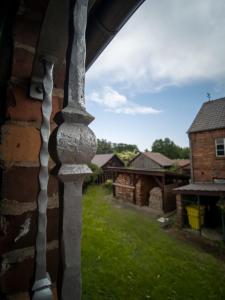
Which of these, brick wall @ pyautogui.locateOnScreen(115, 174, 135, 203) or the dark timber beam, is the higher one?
the dark timber beam

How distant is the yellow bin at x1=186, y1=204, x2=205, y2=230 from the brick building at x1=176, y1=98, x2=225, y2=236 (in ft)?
2.68

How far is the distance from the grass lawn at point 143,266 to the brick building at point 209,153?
3653mm

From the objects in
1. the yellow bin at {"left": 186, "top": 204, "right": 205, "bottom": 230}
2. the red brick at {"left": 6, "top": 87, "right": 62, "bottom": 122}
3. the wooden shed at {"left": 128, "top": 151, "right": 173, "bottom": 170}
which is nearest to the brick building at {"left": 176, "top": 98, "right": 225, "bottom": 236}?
the yellow bin at {"left": 186, "top": 204, "right": 205, "bottom": 230}

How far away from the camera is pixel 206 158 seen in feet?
42.3

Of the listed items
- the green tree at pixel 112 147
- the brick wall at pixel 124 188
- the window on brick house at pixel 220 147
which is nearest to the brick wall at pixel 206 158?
the window on brick house at pixel 220 147

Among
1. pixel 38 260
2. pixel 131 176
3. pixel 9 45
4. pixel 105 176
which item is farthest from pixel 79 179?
pixel 105 176

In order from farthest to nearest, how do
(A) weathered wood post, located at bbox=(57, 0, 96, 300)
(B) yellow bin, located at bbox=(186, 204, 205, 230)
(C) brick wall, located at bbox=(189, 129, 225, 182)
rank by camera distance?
(C) brick wall, located at bbox=(189, 129, 225, 182), (B) yellow bin, located at bbox=(186, 204, 205, 230), (A) weathered wood post, located at bbox=(57, 0, 96, 300)

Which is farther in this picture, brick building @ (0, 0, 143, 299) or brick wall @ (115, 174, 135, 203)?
brick wall @ (115, 174, 135, 203)

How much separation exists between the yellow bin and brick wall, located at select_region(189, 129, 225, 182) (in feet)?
12.0

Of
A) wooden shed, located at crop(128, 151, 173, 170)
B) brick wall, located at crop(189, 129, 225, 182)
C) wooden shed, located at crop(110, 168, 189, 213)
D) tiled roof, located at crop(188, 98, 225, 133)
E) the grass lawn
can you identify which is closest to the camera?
the grass lawn

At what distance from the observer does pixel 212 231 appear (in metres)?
9.28

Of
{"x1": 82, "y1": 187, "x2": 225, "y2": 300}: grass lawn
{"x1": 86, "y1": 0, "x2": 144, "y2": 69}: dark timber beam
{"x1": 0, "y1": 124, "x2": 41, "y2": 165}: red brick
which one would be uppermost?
{"x1": 86, "y1": 0, "x2": 144, "y2": 69}: dark timber beam

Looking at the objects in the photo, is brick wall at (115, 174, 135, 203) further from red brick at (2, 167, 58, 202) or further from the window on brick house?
red brick at (2, 167, 58, 202)

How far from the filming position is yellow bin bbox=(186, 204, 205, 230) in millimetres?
9203
